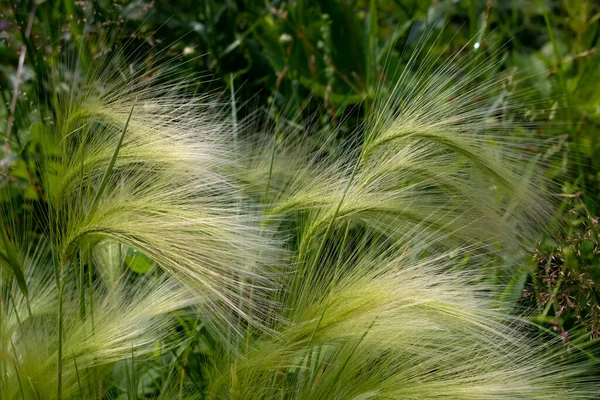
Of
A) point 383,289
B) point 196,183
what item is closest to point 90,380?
point 196,183

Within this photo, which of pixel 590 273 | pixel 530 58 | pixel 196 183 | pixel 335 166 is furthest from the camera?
pixel 530 58

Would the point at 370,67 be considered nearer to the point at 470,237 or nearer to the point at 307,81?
the point at 307,81

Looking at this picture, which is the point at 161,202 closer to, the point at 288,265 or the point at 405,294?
the point at 288,265

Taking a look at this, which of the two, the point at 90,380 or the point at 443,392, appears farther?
the point at 90,380

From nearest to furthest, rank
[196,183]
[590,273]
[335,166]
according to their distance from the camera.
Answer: [196,183] < [335,166] < [590,273]

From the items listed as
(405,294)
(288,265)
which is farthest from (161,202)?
(405,294)

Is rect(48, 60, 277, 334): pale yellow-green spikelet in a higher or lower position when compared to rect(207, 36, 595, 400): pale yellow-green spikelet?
higher

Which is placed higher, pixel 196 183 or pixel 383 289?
pixel 196 183

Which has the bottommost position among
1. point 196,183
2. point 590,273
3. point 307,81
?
point 590,273

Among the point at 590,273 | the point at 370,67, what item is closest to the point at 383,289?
the point at 590,273

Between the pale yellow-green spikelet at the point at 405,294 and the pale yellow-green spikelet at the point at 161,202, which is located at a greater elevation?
the pale yellow-green spikelet at the point at 161,202
